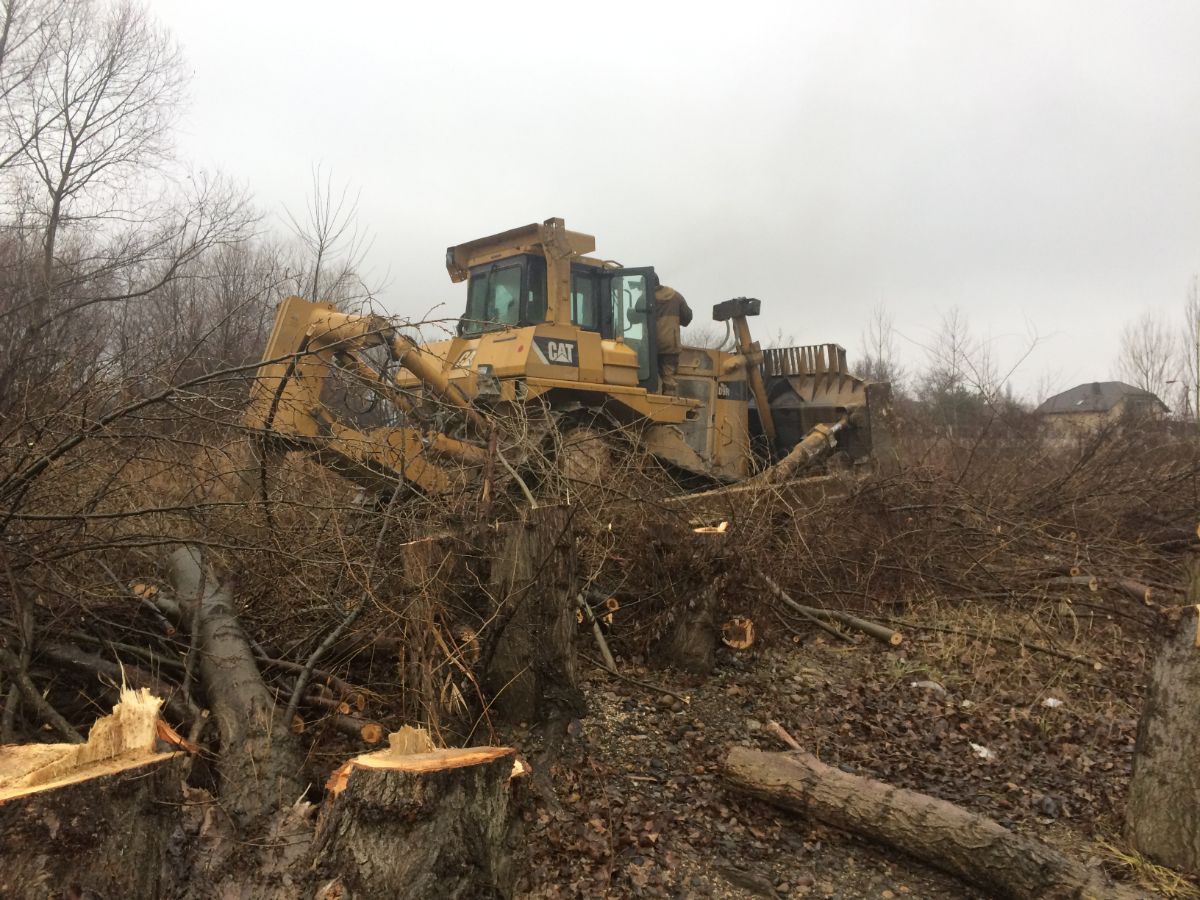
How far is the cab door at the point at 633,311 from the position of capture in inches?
359

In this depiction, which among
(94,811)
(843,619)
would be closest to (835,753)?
(843,619)

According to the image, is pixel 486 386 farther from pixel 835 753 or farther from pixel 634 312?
pixel 835 753

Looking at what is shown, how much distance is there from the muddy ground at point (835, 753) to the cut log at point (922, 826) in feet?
0.35

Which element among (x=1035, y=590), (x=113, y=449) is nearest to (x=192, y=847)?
(x=113, y=449)

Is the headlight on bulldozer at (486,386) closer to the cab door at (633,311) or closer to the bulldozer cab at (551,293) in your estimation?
the bulldozer cab at (551,293)

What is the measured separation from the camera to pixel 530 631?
4.04 meters

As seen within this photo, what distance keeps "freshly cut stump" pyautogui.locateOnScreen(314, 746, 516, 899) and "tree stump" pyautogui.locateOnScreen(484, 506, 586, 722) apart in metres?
1.22

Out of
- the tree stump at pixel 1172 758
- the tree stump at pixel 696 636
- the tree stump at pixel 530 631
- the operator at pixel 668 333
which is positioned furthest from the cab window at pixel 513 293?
the tree stump at pixel 1172 758

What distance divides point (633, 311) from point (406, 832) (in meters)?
7.13

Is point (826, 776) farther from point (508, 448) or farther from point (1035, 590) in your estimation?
point (1035, 590)

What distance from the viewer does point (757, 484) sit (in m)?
6.23

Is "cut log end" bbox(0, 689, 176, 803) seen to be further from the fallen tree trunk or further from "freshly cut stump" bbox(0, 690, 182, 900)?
the fallen tree trunk

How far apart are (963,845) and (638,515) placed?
275 cm

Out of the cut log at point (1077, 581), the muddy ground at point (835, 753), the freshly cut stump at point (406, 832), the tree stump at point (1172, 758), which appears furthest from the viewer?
the cut log at point (1077, 581)
